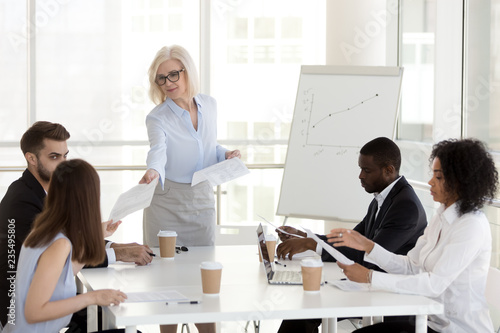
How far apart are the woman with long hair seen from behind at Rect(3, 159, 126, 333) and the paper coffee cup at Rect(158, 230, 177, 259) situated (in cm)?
66

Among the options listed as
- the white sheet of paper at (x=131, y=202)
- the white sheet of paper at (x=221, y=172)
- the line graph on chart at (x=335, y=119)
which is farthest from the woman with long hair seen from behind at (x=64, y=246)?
the line graph on chart at (x=335, y=119)

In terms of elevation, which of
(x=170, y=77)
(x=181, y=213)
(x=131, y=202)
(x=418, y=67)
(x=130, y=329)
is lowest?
(x=130, y=329)

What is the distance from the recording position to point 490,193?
2.18m

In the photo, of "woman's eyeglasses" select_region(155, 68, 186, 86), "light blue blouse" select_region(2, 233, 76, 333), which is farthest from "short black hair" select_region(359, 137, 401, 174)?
"light blue blouse" select_region(2, 233, 76, 333)

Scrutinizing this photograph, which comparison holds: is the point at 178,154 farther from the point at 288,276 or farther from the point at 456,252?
the point at 456,252

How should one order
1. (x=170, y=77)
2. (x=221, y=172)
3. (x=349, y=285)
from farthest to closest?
(x=170, y=77), (x=221, y=172), (x=349, y=285)

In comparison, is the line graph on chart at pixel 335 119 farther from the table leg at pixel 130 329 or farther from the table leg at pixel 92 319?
the table leg at pixel 130 329

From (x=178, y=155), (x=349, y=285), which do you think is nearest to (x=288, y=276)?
(x=349, y=285)

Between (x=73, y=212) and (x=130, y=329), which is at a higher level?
(x=73, y=212)

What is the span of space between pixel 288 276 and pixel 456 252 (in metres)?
0.56

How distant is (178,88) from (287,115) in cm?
331

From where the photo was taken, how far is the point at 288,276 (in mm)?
2305

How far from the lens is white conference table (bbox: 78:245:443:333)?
184 cm

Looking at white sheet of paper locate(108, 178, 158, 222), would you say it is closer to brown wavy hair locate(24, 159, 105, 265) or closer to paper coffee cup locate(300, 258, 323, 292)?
brown wavy hair locate(24, 159, 105, 265)
